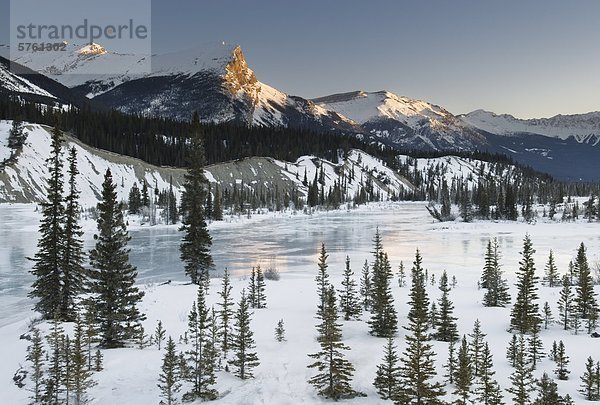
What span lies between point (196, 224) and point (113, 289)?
52.8 ft

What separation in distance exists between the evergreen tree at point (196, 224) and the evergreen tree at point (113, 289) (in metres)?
11.8

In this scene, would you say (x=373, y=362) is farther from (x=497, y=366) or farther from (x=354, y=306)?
(x=354, y=306)

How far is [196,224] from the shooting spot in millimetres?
34656

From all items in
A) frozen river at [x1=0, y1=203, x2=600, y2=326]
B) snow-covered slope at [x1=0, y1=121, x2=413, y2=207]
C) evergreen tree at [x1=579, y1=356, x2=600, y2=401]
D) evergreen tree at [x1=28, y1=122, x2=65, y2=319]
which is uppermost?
snow-covered slope at [x1=0, y1=121, x2=413, y2=207]

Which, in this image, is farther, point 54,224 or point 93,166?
point 93,166

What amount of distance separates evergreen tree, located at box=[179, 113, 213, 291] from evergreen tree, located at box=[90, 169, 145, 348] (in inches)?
463

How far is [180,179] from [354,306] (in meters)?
132

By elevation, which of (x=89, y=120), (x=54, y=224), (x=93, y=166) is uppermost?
(x=89, y=120)

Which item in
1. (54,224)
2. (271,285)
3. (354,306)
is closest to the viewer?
(354,306)

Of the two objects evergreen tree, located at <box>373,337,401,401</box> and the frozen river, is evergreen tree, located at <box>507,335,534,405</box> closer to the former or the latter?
evergreen tree, located at <box>373,337,401,401</box>

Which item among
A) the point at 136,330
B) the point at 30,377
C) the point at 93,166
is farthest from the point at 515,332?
the point at 93,166

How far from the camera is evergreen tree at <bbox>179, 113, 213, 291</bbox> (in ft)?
108

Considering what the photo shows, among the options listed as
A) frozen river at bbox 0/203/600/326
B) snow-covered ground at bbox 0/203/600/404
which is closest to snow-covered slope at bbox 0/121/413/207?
frozen river at bbox 0/203/600/326

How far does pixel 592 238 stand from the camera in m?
68.3
